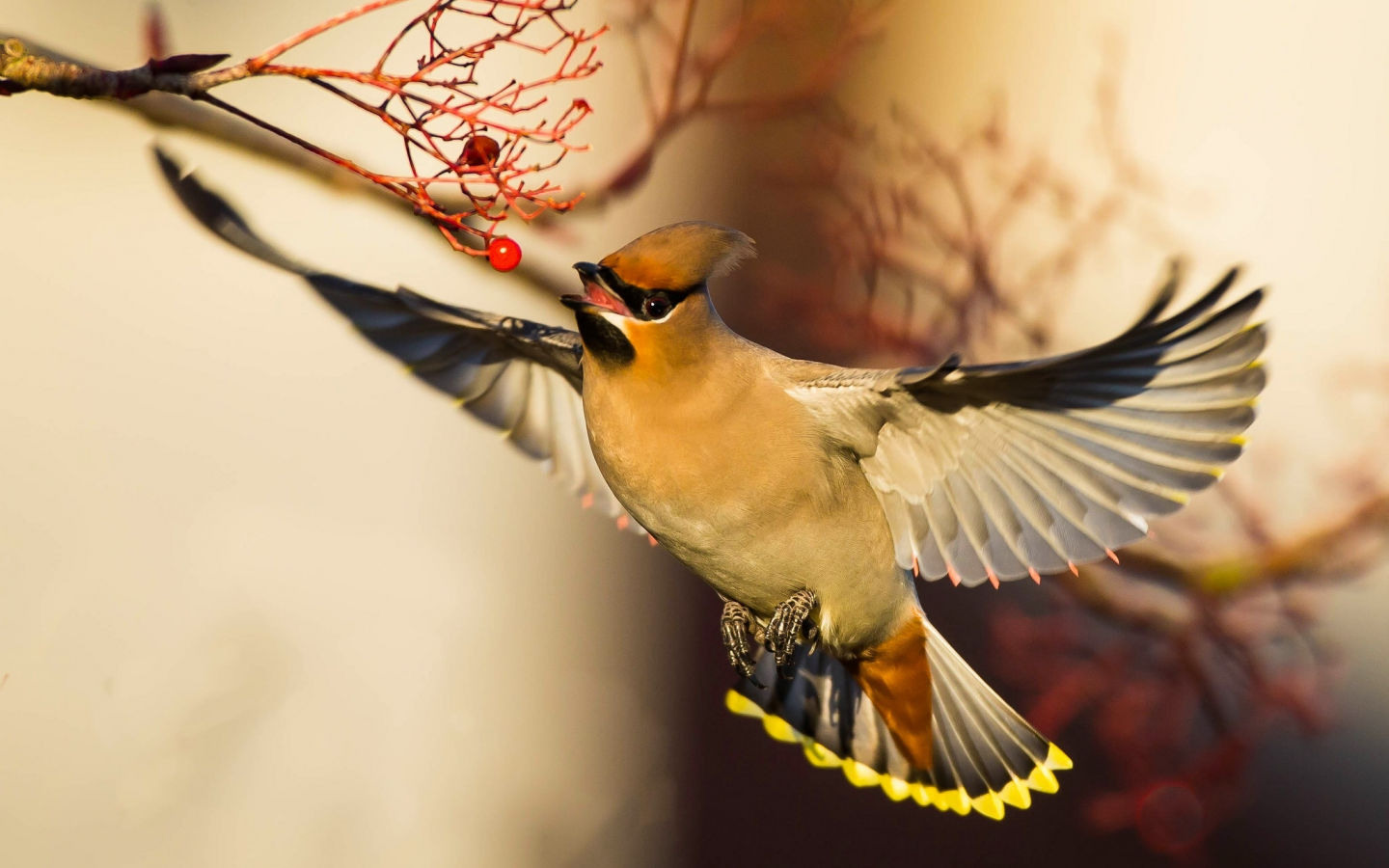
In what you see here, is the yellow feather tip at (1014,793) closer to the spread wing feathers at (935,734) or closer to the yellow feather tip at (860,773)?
the spread wing feathers at (935,734)

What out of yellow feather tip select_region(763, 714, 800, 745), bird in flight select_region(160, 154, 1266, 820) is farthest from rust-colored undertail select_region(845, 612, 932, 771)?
yellow feather tip select_region(763, 714, 800, 745)

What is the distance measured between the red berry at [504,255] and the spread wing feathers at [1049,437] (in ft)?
0.94

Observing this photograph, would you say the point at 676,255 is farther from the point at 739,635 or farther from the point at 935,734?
the point at 935,734

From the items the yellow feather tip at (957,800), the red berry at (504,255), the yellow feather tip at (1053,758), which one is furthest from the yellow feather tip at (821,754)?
the red berry at (504,255)

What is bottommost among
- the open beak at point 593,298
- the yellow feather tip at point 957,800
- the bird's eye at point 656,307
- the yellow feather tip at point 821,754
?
the yellow feather tip at point 957,800

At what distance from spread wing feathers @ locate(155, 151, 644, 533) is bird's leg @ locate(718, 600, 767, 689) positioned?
153 mm

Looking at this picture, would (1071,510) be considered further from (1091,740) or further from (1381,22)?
(1381,22)

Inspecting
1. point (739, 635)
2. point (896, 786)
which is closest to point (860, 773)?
point (896, 786)

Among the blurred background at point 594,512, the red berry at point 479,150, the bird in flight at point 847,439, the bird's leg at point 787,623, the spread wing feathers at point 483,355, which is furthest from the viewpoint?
the blurred background at point 594,512

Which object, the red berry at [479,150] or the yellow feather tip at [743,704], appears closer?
the red berry at [479,150]

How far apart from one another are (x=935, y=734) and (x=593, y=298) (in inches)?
29.9

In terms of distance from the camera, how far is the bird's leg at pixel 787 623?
1.05 meters

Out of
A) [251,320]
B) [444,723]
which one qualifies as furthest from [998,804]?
[251,320]

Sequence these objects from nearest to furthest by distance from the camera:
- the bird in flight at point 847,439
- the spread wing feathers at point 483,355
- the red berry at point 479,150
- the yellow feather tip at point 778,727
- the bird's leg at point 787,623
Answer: the red berry at point 479,150, the bird in flight at point 847,439, the bird's leg at point 787,623, the spread wing feathers at point 483,355, the yellow feather tip at point 778,727
